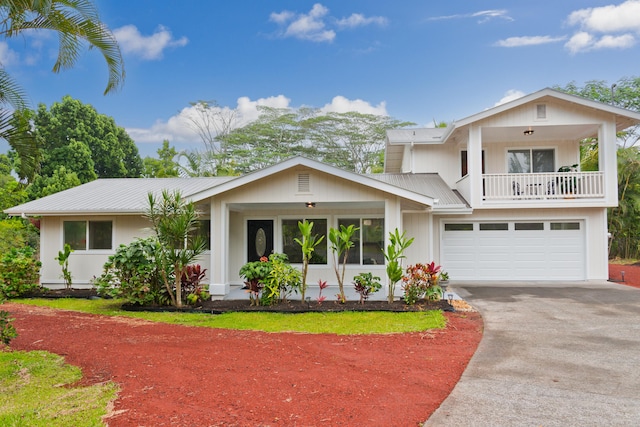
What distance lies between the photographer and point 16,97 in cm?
601

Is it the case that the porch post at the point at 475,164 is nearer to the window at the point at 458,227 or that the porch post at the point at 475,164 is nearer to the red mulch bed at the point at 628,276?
the window at the point at 458,227

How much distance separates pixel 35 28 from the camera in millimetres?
6059

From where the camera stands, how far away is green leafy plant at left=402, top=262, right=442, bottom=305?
30.1 feet

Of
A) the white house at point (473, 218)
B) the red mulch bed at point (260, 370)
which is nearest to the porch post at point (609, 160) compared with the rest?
the white house at point (473, 218)

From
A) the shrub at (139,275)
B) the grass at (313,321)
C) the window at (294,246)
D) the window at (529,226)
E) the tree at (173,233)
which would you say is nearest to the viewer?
the grass at (313,321)

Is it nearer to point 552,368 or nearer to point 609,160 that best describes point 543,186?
point 609,160

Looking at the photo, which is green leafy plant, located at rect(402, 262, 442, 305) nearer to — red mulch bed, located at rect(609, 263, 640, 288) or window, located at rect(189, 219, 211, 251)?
window, located at rect(189, 219, 211, 251)

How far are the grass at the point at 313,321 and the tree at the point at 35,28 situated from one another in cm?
409

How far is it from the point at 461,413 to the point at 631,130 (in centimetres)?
2959

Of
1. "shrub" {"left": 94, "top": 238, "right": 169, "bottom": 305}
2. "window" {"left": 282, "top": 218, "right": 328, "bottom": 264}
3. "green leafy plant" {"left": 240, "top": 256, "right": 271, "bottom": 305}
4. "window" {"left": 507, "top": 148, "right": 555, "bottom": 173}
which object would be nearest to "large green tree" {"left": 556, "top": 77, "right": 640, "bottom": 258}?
"window" {"left": 507, "top": 148, "right": 555, "bottom": 173}

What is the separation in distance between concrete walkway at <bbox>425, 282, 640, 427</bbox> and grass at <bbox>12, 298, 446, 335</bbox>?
4.53 feet

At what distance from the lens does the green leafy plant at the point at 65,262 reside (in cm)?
1132

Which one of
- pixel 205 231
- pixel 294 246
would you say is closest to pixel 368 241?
pixel 294 246

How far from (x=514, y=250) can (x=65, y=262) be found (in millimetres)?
14020
